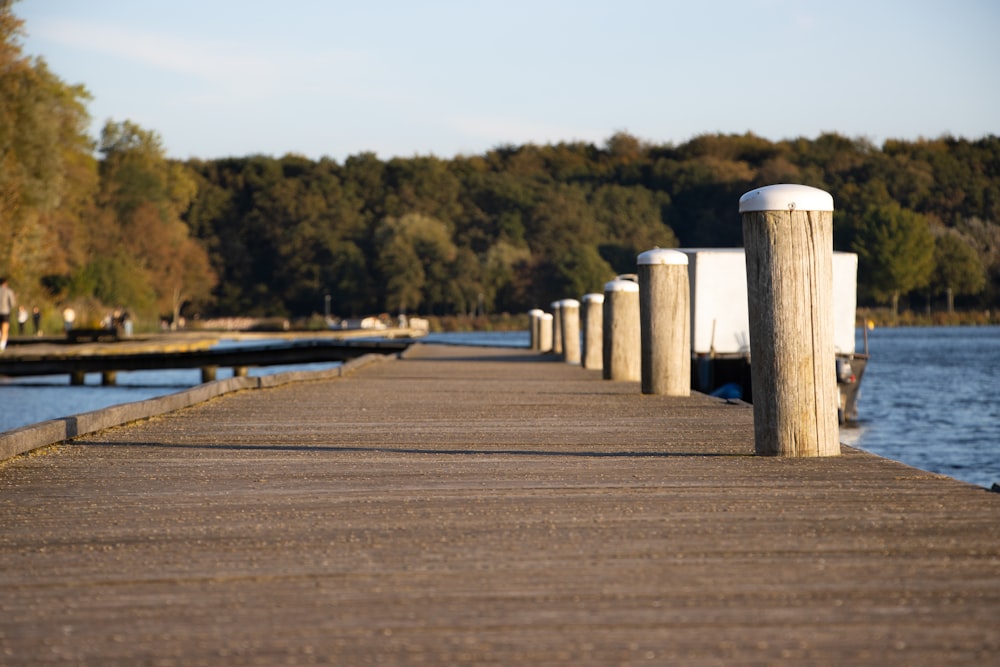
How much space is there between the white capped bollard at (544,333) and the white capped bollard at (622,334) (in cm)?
1347

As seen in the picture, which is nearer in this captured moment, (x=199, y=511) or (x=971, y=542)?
(x=971, y=542)

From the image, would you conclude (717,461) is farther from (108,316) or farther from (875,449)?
(108,316)

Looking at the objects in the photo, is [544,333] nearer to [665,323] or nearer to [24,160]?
[665,323]

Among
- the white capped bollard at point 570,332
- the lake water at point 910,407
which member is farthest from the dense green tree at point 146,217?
the white capped bollard at point 570,332

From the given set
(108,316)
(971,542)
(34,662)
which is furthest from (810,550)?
(108,316)

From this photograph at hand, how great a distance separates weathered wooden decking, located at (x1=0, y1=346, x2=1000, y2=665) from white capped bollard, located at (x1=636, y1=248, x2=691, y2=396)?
376 cm

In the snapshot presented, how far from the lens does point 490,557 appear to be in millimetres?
3076

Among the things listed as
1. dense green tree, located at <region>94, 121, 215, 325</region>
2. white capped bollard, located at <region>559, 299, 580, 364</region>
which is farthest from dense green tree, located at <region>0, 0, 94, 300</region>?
dense green tree, located at <region>94, 121, 215, 325</region>

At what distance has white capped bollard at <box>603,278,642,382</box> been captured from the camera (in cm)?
1238

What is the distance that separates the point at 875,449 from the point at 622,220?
104 m

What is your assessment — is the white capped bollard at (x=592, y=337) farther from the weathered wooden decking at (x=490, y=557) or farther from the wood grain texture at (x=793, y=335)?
the wood grain texture at (x=793, y=335)

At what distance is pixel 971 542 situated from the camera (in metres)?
3.17

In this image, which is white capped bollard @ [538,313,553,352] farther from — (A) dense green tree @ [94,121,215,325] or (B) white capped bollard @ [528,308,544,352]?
(A) dense green tree @ [94,121,215,325]

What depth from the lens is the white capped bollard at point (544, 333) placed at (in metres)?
26.5
